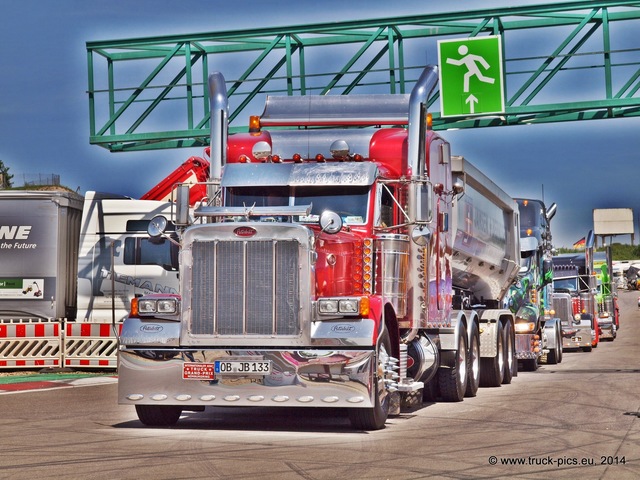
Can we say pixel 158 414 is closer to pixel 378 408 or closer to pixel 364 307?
pixel 378 408

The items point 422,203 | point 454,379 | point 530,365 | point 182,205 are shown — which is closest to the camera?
point 422,203

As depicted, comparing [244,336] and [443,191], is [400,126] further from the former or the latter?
[244,336]

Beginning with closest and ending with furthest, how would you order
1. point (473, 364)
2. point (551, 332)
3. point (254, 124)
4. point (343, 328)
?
point (343, 328) → point (254, 124) → point (473, 364) → point (551, 332)

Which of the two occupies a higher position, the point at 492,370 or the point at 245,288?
the point at 245,288

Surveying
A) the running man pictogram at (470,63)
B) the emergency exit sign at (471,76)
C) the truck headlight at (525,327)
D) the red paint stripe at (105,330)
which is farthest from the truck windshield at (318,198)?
the running man pictogram at (470,63)

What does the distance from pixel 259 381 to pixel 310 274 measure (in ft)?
3.86

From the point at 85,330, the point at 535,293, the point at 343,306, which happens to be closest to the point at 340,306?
the point at 343,306

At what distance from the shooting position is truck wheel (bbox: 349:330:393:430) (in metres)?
11.9

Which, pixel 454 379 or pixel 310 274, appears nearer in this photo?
pixel 310 274

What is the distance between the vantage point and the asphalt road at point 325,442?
933cm

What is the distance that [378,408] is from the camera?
1200cm

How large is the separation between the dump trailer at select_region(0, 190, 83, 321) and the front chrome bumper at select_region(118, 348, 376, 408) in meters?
11.6

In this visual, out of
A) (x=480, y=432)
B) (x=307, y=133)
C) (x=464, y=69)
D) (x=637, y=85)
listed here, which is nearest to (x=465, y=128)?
(x=464, y=69)

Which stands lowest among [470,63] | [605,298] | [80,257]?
[80,257]
